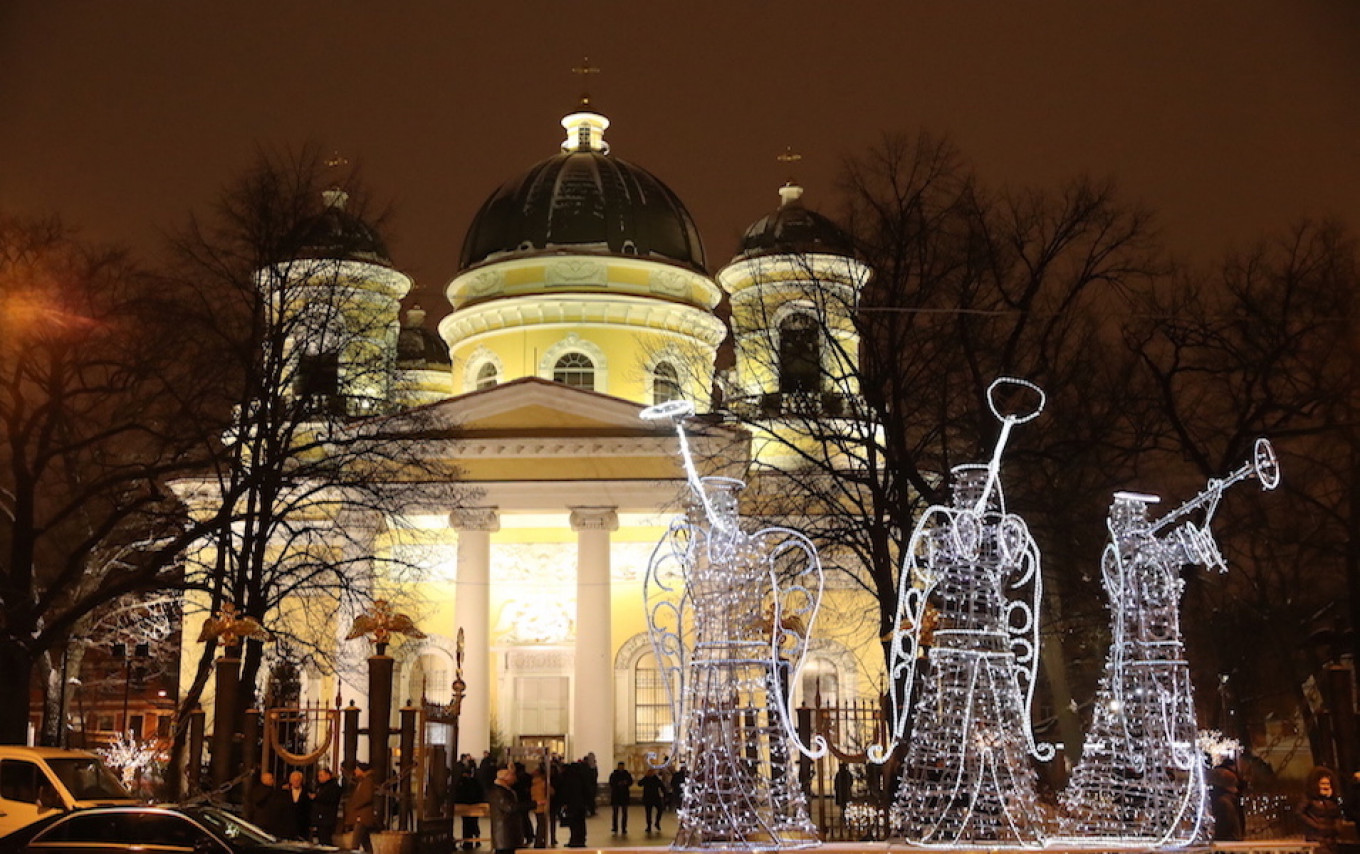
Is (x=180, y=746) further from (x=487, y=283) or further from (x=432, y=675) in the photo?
(x=487, y=283)

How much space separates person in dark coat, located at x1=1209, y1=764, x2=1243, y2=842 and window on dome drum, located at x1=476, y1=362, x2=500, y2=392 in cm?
2940

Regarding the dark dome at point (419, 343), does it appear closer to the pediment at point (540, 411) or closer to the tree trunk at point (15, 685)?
the pediment at point (540, 411)

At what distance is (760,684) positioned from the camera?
14.8m

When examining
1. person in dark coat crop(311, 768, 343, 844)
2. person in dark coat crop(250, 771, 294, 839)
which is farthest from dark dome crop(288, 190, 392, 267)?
person in dark coat crop(250, 771, 294, 839)

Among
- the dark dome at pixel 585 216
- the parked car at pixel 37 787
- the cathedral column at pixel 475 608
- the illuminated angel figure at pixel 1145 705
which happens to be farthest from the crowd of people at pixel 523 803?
the dark dome at pixel 585 216

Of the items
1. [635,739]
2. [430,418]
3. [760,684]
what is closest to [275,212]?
[430,418]

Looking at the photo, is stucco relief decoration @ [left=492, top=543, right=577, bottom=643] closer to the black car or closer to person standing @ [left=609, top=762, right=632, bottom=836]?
person standing @ [left=609, top=762, right=632, bottom=836]

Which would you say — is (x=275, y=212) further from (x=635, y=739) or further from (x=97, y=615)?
(x=635, y=739)

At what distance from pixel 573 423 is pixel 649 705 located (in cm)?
804

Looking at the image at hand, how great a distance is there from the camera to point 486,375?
44281 millimetres

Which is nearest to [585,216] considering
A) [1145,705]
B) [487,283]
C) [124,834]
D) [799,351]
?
[487,283]

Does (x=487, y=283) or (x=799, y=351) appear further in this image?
(x=487, y=283)

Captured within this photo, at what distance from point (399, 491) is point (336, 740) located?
23.5ft

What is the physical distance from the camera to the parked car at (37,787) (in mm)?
17344
